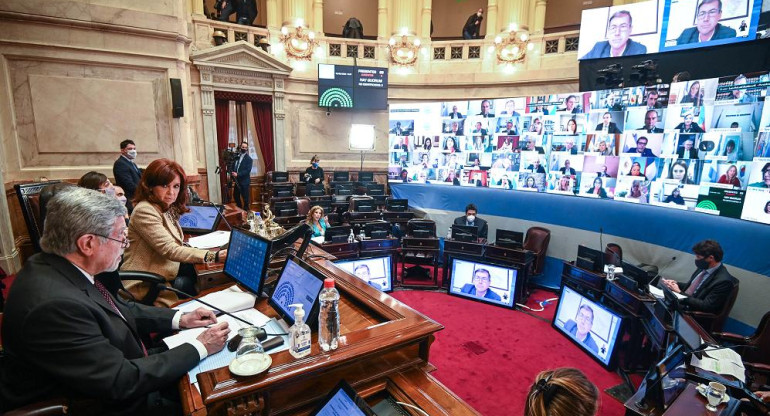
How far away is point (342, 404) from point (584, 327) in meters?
3.69

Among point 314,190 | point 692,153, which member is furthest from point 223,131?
point 692,153

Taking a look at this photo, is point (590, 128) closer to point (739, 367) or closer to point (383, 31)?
point (739, 367)

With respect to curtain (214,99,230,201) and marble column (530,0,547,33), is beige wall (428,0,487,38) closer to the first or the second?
marble column (530,0,547,33)

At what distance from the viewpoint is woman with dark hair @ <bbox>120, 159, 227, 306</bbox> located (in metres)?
2.20

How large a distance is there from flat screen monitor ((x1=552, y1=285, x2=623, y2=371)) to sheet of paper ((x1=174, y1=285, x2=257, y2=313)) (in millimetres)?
3371

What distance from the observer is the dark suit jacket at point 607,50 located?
6270 mm

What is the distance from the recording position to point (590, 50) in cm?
691

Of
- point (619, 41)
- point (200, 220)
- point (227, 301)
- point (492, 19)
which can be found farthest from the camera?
point (492, 19)

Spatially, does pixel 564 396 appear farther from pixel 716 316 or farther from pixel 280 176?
pixel 280 176

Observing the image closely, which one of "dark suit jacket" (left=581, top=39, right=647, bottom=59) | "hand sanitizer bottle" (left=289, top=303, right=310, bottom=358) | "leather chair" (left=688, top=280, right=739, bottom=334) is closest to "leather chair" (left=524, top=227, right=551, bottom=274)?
"leather chair" (left=688, top=280, right=739, bottom=334)

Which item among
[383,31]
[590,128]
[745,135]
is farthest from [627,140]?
[383,31]

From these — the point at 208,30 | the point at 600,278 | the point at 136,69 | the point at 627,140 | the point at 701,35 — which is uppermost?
the point at 208,30

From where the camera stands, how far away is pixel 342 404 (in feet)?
3.75

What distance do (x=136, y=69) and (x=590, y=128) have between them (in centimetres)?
810
